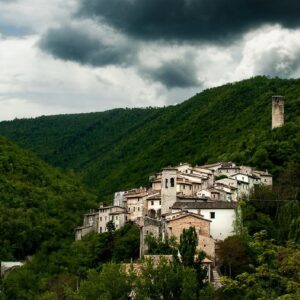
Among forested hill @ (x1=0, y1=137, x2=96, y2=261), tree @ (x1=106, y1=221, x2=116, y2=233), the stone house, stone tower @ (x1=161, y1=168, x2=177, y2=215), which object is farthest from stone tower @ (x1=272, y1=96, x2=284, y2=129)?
the stone house

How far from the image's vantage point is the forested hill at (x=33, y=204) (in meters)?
69.0

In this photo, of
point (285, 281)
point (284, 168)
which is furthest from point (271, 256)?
point (284, 168)

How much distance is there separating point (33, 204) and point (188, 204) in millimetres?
30342

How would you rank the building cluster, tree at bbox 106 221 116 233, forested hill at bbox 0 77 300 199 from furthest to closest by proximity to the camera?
forested hill at bbox 0 77 300 199, tree at bbox 106 221 116 233, the building cluster

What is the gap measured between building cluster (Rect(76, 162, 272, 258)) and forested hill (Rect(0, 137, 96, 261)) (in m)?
7.08

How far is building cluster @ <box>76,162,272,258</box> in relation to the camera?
47.9 meters

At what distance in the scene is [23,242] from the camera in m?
68.9

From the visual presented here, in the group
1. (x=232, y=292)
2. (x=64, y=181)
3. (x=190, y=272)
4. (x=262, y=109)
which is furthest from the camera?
(x=262, y=109)

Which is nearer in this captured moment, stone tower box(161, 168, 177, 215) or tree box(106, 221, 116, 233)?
stone tower box(161, 168, 177, 215)

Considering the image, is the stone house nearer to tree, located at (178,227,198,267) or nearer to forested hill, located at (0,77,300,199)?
tree, located at (178,227,198,267)

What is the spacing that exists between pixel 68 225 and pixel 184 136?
37903mm

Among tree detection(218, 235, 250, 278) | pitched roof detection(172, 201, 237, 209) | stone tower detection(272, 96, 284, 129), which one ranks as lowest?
tree detection(218, 235, 250, 278)

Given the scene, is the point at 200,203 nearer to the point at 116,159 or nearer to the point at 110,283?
the point at 110,283

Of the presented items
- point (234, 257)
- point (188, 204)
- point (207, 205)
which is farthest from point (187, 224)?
point (188, 204)
